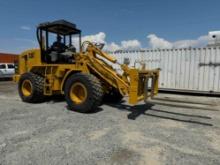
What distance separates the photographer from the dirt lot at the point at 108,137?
315 cm

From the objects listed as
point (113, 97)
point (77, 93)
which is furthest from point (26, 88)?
point (113, 97)

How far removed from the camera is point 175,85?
11023 mm

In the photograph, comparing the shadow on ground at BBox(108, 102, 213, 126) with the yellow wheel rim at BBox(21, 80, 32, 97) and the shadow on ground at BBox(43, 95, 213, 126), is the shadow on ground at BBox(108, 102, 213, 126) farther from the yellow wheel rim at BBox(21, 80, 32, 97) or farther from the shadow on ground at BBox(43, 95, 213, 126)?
the yellow wheel rim at BBox(21, 80, 32, 97)

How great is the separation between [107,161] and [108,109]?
3459 mm

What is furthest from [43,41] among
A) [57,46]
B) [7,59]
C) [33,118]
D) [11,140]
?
[7,59]

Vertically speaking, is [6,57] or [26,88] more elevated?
[6,57]

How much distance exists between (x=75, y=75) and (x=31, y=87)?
2.15 meters

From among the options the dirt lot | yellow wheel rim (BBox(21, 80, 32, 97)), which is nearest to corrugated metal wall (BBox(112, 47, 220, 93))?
the dirt lot

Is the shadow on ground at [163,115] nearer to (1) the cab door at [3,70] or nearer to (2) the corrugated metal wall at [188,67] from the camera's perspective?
(2) the corrugated metal wall at [188,67]

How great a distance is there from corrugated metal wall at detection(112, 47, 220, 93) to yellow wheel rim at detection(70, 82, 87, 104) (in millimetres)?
6641

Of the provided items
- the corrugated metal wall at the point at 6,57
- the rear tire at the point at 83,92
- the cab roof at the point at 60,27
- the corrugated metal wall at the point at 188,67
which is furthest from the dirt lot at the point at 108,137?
the corrugated metal wall at the point at 6,57

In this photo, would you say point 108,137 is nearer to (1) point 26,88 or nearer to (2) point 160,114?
(2) point 160,114

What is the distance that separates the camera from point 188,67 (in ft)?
34.9

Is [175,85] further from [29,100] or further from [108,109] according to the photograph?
[29,100]
